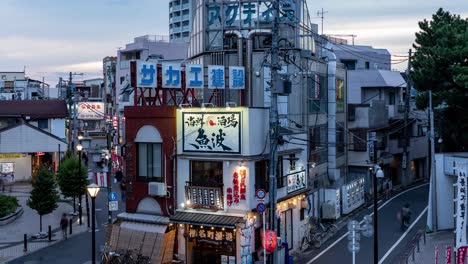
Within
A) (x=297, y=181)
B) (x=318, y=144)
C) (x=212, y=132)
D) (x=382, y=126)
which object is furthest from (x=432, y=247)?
(x=382, y=126)

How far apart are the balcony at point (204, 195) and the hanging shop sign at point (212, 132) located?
66.5 inches

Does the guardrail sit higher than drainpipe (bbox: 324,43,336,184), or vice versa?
drainpipe (bbox: 324,43,336,184)

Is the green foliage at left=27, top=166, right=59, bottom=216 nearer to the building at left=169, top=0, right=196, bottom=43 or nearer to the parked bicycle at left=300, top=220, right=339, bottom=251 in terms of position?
the parked bicycle at left=300, top=220, right=339, bottom=251

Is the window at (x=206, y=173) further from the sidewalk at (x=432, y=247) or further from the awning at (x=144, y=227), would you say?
the sidewalk at (x=432, y=247)

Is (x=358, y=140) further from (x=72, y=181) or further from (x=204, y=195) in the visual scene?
(x=204, y=195)

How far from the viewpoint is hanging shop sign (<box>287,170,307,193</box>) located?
2878 centimetres

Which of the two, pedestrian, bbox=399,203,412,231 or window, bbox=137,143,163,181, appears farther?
pedestrian, bbox=399,203,412,231

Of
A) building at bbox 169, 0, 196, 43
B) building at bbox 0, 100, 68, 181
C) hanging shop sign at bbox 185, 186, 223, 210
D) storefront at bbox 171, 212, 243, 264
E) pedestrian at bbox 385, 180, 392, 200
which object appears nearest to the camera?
storefront at bbox 171, 212, 243, 264

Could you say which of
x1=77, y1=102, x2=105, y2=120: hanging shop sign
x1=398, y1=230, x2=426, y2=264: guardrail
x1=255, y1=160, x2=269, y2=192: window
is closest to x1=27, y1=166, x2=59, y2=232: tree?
x1=255, y1=160, x2=269, y2=192: window

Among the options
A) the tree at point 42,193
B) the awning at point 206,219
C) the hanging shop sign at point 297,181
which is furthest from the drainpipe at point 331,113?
the tree at point 42,193

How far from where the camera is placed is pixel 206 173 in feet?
86.6

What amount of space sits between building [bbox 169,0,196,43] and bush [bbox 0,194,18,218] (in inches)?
3694

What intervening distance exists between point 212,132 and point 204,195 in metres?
3.03

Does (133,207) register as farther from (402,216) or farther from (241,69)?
(402,216)
